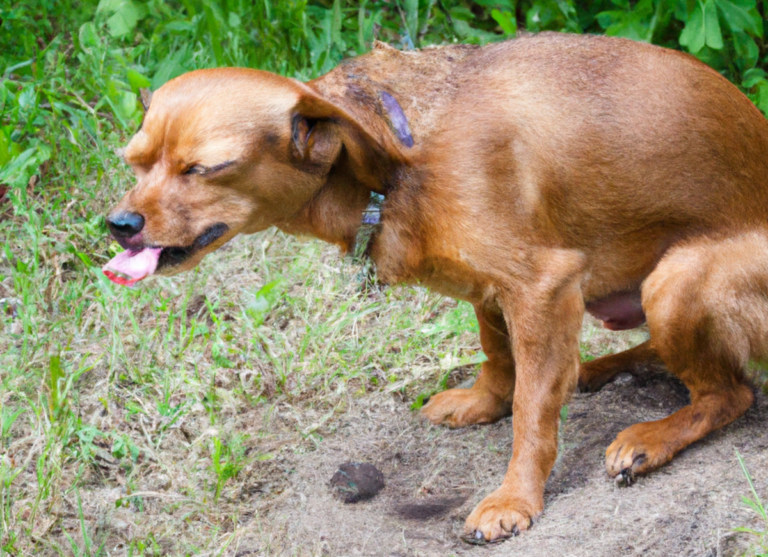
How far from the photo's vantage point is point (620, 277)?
3.28m

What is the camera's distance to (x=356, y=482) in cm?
329

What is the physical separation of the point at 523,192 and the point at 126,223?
1.35 m

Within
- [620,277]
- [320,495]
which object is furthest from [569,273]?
[320,495]

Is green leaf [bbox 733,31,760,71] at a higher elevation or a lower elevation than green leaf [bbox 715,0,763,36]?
lower

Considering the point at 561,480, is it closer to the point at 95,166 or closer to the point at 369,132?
the point at 369,132

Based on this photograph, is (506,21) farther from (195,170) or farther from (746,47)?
(195,170)

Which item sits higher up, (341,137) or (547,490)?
(341,137)

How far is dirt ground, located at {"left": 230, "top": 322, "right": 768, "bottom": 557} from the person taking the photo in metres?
2.73

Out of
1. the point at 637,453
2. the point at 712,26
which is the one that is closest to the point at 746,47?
the point at 712,26

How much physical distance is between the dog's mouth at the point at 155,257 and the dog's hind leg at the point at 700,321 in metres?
1.65

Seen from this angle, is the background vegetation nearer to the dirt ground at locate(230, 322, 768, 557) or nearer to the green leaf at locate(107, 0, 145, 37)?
the green leaf at locate(107, 0, 145, 37)

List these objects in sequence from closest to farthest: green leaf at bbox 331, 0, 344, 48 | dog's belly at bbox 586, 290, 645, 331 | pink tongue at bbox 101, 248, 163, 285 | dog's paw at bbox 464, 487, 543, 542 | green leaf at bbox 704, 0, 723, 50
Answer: pink tongue at bbox 101, 248, 163, 285 → dog's paw at bbox 464, 487, 543, 542 → dog's belly at bbox 586, 290, 645, 331 → green leaf at bbox 704, 0, 723, 50 → green leaf at bbox 331, 0, 344, 48

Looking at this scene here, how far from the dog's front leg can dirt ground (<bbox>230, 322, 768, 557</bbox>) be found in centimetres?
9

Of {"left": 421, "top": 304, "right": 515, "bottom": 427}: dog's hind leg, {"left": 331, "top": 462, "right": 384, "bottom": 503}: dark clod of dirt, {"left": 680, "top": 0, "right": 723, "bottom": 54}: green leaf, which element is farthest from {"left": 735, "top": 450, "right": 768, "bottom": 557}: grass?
{"left": 680, "top": 0, "right": 723, "bottom": 54}: green leaf
